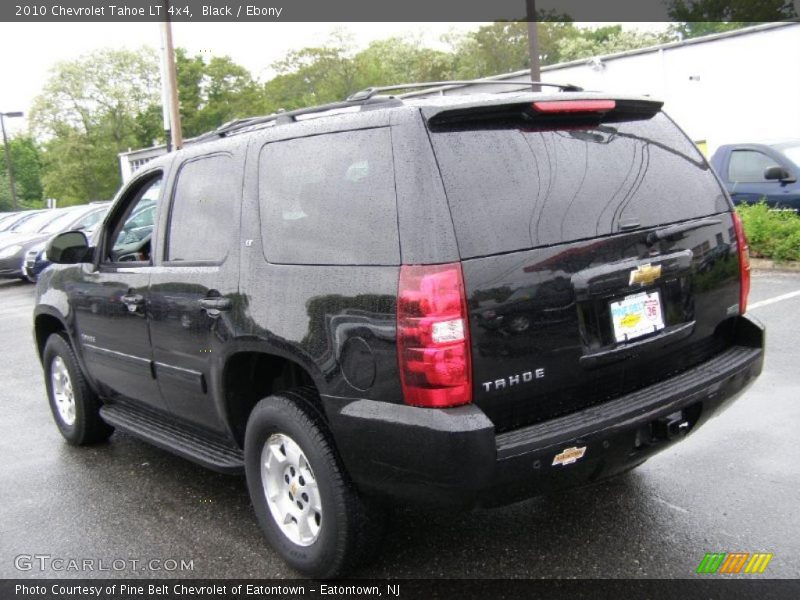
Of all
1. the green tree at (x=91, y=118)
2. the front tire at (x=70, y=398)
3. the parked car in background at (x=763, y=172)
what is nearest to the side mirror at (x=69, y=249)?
the front tire at (x=70, y=398)

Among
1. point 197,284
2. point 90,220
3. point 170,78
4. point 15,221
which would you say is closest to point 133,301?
point 197,284

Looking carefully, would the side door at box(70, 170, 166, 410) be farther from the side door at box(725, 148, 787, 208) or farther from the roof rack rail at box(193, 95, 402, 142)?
the side door at box(725, 148, 787, 208)

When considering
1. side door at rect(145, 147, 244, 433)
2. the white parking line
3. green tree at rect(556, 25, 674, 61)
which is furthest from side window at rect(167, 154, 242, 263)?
green tree at rect(556, 25, 674, 61)

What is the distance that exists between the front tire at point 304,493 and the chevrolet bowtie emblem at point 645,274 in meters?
1.37

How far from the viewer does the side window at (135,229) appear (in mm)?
4654

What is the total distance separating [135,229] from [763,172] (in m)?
10.0

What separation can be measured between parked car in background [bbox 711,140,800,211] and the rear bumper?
962 cm

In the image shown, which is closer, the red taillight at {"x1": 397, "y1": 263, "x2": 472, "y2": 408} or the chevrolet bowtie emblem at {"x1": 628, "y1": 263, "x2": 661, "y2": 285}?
the red taillight at {"x1": 397, "y1": 263, "x2": 472, "y2": 408}

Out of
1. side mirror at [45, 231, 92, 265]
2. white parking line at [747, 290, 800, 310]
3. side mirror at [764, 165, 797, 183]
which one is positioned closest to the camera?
side mirror at [45, 231, 92, 265]

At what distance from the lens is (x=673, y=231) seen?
324 centimetres

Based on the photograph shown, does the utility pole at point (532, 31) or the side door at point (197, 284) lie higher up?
the utility pole at point (532, 31)

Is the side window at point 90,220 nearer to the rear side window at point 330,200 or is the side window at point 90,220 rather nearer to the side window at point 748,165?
the side window at point 748,165

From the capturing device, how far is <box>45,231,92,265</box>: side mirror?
15.7ft

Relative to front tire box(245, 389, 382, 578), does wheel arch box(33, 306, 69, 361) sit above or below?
above
